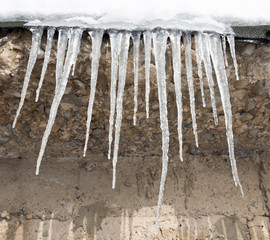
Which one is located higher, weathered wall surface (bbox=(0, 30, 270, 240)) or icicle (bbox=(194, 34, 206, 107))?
icicle (bbox=(194, 34, 206, 107))

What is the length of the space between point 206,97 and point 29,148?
5.34 ft

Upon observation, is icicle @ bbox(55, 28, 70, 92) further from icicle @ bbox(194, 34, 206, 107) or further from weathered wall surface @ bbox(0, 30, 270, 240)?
icicle @ bbox(194, 34, 206, 107)

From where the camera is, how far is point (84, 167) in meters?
2.92

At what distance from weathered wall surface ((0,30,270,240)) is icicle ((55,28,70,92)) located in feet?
0.50

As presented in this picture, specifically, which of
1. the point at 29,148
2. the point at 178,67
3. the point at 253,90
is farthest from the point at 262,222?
the point at 29,148

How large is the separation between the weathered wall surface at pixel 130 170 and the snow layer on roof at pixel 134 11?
1.09ft

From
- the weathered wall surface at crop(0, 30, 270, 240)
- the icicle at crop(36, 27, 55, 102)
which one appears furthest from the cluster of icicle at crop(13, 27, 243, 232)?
the weathered wall surface at crop(0, 30, 270, 240)

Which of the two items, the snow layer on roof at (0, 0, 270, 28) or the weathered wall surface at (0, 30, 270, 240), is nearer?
the snow layer on roof at (0, 0, 270, 28)

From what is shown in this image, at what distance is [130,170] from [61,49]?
1313 millimetres

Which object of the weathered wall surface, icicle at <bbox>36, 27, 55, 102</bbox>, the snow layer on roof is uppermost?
the snow layer on roof

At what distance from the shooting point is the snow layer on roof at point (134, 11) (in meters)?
2.10

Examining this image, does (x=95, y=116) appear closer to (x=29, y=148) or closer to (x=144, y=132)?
(x=144, y=132)

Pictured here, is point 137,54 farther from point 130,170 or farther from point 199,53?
point 130,170

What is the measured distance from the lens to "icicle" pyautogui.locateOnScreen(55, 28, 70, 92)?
2084 mm
